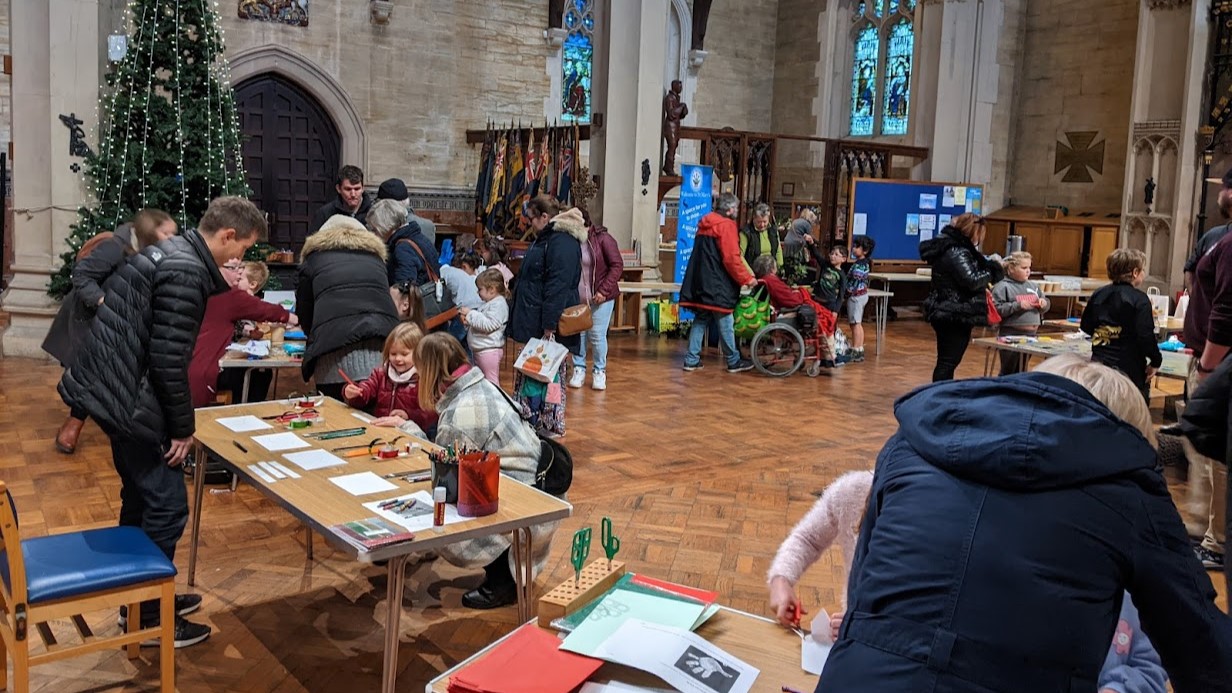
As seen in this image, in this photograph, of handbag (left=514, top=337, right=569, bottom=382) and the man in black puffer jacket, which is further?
handbag (left=514, top=337, right=569, bottom=382)

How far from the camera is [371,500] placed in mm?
3045

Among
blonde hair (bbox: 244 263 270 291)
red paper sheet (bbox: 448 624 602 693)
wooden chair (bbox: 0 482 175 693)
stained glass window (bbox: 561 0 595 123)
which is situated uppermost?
stained glass window (bbox: 561 0 595 123)

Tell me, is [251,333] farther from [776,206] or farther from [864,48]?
[864,48]

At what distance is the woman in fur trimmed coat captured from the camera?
11.6 ft

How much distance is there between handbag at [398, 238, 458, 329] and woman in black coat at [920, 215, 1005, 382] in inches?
124

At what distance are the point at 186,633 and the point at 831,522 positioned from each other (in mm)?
2354

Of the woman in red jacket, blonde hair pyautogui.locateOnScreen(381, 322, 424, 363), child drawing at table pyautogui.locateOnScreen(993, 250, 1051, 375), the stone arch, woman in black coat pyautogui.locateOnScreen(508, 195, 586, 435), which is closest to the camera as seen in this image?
blonde hair pyautogui.locateOnScreen(381, 322, 424, 363)

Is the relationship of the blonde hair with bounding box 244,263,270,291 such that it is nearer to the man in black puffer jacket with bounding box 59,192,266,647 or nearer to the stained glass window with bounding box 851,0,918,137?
the man in black puffer jacket with bounding box 59,192,266,647

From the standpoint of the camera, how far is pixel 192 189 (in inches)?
353

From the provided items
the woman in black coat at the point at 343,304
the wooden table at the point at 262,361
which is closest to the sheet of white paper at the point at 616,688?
the woman in black coat at the point at 343,304

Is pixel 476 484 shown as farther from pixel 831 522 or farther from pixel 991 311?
pixel 991 311

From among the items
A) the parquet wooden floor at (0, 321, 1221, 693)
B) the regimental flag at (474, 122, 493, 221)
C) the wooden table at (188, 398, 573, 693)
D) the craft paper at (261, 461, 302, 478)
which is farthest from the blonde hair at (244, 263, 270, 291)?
the regimental flag at (474, 122, 493, 221)

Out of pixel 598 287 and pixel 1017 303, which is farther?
pixel 598 287

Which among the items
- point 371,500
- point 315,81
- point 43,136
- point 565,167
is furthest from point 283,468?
point 315,81
